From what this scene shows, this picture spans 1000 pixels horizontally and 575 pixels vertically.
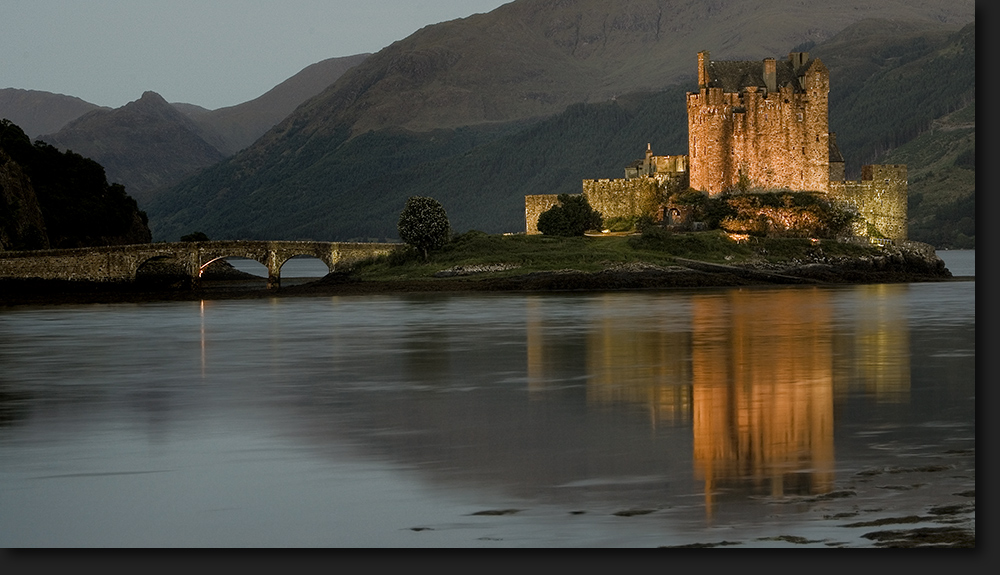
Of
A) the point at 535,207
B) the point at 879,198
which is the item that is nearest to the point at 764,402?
the point at 879,198

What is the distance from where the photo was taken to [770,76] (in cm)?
8256

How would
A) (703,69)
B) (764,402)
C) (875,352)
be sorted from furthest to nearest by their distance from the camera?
(703,69) → (875,352) → (764,402)

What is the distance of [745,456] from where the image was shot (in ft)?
55.6

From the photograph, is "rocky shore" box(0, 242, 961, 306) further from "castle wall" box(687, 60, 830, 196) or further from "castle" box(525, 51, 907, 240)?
"castle wall" box(687, 60, 830, 196)

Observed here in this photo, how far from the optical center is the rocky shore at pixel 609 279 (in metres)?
75.6

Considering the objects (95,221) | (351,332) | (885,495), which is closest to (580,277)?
(351,332)

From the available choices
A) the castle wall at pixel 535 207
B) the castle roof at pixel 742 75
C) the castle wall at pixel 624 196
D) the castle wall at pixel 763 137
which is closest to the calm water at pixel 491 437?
the castle wall at pixel 763 137

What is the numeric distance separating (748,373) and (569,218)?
5582 cm

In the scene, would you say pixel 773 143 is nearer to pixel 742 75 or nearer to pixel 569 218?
Result: pixel 742 75

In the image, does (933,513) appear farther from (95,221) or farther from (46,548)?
(95,221)

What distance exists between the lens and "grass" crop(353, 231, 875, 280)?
76938mm

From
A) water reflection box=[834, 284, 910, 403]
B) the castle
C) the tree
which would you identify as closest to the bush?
the castle

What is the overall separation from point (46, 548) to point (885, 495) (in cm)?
931

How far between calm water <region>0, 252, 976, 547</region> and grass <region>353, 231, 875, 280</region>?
32.6m
